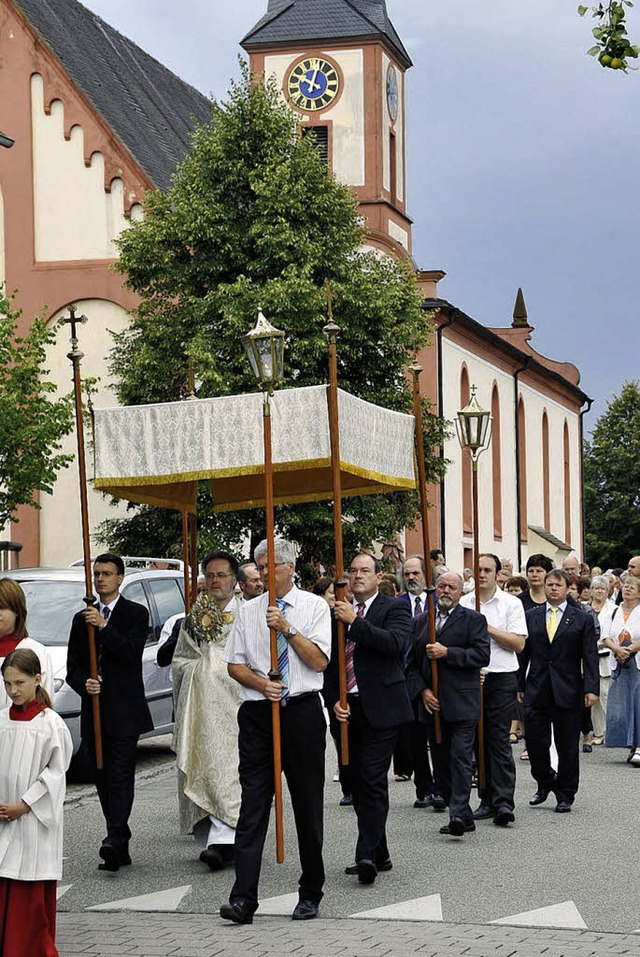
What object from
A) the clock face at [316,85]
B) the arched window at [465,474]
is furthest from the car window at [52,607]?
the arched window at [465,474]

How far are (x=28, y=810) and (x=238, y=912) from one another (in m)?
1.52

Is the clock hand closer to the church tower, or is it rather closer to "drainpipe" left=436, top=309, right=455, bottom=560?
the church tower

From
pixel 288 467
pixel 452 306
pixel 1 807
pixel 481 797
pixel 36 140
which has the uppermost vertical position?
pixel 36 140

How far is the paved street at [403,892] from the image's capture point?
7.84m

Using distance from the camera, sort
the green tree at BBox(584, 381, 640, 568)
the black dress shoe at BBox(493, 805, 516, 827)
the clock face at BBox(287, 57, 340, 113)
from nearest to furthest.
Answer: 1. the black dress shoe at BBox(493, 805, 516, 827)
2. the clock face at BBox(287, 57, 340, 113)
3. the green tree at BBox(584, 381, 640, 568)

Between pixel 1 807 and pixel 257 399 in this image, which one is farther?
pixel 257 399

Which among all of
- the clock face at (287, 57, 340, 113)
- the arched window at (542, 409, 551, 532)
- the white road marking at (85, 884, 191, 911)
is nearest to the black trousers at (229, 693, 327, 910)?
the white road marking at (85, 884, 191, 911)

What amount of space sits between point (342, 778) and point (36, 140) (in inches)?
1109

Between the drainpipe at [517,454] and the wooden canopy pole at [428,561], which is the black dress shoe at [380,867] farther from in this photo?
the drainpipe at [517,454]

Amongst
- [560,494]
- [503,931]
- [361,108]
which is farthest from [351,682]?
[560,494]

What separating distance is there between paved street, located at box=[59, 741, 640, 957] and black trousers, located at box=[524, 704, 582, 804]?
0.24 m

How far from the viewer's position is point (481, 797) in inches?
483

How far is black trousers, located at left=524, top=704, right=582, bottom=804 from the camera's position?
12.6 metres

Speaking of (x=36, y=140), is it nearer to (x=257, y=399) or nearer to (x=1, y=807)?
(x=257, y=399)
